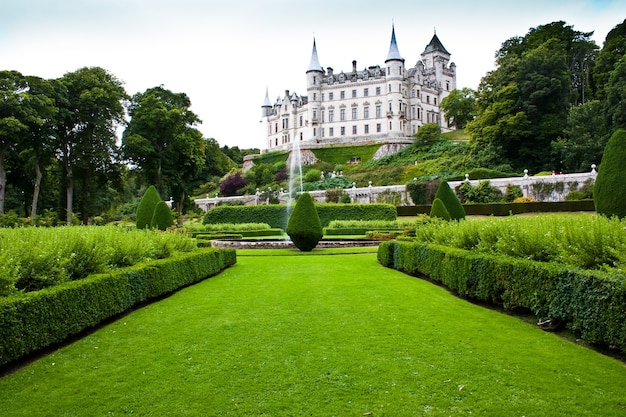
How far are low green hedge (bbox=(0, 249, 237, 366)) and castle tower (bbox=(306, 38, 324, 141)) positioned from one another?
69.0 meters

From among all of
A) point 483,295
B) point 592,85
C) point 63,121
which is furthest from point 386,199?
point 483,295

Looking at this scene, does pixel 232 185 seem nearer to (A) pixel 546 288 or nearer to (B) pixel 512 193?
(B) pixel 512 193

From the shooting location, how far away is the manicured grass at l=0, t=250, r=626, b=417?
407cm

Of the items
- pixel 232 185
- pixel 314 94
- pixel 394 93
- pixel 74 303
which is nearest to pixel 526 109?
pixel 394 93

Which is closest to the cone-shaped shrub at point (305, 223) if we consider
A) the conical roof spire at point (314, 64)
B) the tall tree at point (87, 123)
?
the tall tree at point (87, 123)

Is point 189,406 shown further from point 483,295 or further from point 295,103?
point 295,103

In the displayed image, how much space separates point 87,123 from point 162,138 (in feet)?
23.4

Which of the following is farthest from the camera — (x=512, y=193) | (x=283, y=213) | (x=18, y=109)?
(x=512, y=193)

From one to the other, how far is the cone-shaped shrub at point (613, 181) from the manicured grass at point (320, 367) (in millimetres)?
8170

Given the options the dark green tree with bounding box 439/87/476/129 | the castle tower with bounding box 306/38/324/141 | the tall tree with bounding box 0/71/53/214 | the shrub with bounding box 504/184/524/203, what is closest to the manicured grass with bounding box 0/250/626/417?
the tall tree with bounding box 0/71/53/214

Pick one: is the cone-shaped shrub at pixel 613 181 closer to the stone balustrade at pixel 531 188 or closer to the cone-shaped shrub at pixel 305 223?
the cone-shaped shrub at pixel 305 223

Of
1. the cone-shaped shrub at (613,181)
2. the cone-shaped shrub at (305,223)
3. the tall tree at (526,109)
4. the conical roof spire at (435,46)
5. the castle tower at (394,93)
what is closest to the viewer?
the cone-shaped shrub at (613,181)

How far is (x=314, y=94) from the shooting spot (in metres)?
78.1

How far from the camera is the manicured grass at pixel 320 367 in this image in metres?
4.07
